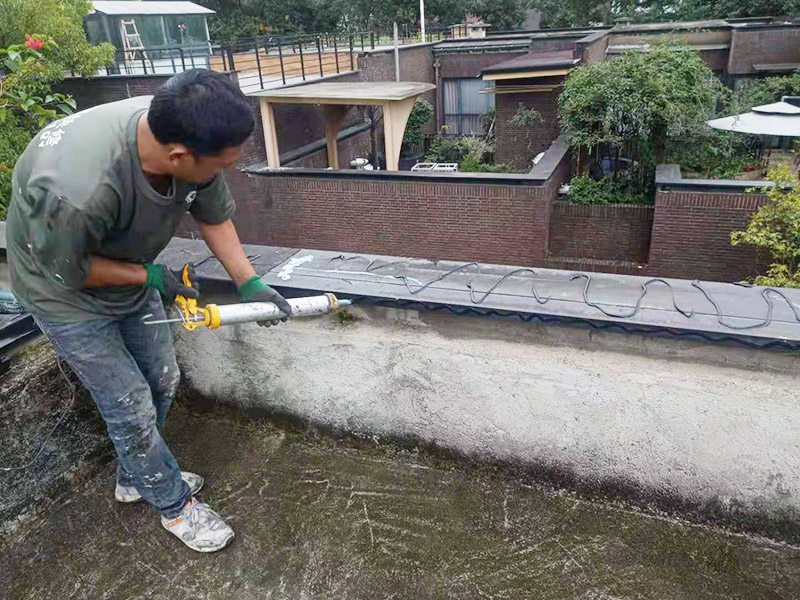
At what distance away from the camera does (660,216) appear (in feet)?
24.8

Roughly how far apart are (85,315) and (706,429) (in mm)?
2373

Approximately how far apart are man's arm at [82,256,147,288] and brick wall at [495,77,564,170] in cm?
996

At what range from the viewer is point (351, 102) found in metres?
9.30

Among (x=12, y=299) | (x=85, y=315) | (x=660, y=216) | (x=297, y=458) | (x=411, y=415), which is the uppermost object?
(x=85, y=315)

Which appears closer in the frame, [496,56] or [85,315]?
[85,315]

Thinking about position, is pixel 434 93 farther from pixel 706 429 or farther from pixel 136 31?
pixel 706 429

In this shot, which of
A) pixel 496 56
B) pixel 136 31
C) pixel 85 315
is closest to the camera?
pixel 85 315

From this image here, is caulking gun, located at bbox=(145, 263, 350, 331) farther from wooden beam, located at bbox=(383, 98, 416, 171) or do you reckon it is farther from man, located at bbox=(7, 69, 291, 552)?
wooden beam, located at bbox=(383, 98, 416, 171)

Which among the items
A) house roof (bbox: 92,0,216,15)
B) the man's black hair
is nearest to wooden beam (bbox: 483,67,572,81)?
the man's black hair

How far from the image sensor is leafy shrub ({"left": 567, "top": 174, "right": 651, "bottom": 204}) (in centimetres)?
867

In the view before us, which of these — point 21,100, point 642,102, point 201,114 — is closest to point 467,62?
point 642,102

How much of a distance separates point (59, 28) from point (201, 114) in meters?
9.03

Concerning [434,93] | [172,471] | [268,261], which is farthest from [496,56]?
Answer: [172,471]

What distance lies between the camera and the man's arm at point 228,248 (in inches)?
96.0
